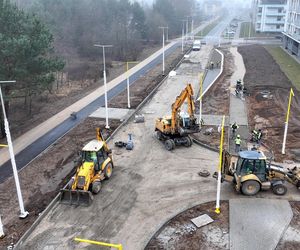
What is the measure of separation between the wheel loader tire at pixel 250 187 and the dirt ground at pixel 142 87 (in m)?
19.4

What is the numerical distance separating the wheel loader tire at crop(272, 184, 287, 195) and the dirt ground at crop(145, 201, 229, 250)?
10.5ft

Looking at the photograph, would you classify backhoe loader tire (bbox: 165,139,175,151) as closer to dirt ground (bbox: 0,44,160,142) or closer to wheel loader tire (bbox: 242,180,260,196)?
wheel loader tire (bbox: 242,180,260,196)

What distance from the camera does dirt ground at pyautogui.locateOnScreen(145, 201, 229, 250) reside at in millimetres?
15836

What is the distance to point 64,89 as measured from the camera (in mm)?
46219

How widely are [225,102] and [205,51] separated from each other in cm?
3789

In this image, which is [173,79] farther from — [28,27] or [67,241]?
[67,241]

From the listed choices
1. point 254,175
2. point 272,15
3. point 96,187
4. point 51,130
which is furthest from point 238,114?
point 272,15

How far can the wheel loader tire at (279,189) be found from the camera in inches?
761

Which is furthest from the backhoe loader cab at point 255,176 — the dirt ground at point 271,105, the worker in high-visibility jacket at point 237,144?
the worker in high-visibility jacket at point 237,144

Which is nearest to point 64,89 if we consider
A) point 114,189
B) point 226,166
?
point 114,189

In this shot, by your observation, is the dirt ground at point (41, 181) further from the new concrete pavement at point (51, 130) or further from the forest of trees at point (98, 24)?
the forest of trees at point (98, 24)

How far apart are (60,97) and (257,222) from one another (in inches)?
1229

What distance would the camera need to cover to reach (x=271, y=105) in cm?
3534

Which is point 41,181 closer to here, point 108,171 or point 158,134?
point 108,171
